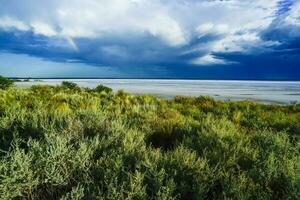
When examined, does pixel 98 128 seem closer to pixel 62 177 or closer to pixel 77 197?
pixel 62 177

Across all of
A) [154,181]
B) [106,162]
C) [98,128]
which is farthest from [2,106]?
[154,181]

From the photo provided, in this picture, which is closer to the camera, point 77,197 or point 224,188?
point 77,197

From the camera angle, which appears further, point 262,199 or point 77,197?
point 262,199

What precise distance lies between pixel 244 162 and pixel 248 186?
144 cm

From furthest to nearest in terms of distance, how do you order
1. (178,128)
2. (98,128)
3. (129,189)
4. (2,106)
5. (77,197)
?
(2,106), (178,128), (98,128), (129,189), (77,197)

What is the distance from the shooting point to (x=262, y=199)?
147 inches

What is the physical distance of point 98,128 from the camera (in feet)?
22.5

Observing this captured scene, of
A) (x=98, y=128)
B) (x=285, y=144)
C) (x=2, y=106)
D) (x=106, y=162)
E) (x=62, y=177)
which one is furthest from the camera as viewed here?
(x=2, y=106)

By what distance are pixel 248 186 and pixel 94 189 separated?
174 cm

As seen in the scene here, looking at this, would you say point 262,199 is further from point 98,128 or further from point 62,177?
point 98,128

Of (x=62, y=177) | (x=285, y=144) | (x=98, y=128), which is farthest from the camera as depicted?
(x=98, y=128)

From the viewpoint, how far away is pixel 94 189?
376cm

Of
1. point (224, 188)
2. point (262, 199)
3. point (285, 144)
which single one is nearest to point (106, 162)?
point (224, 188)

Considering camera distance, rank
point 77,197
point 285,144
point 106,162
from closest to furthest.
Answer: point 77,197 → point 106,162 → point 285,144
